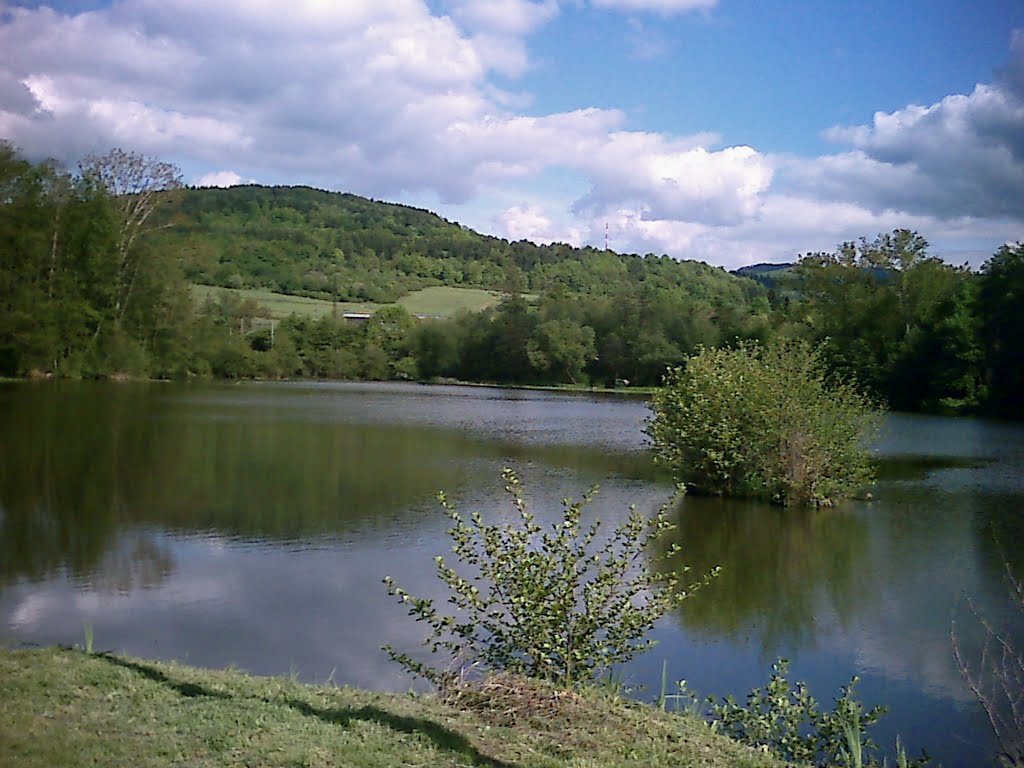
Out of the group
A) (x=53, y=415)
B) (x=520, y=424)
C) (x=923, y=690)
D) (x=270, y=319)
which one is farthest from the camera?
(x=270, y=319)

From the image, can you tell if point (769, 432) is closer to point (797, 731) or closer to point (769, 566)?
point (769, 566)

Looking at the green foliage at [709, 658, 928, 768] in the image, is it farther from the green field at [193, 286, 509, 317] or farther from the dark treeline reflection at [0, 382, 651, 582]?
the green field at [193, 286, 509, 317]

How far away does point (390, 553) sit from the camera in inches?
445

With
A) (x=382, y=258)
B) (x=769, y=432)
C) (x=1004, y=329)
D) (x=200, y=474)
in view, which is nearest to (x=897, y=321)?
(x=1004, y=329)

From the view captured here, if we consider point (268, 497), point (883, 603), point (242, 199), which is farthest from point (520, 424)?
point (242, 199)

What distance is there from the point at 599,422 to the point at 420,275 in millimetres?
63962

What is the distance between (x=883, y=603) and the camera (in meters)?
9.73

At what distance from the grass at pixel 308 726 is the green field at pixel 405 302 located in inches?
2401

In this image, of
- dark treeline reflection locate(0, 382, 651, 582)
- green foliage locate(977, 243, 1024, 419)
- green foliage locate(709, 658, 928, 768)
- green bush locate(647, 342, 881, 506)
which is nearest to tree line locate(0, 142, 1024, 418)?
green foliage locate(977, 243, 1024, 419)

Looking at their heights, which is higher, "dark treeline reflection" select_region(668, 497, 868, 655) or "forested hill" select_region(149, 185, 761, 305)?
"forested hill" select_region(149, 185, 761, 305)

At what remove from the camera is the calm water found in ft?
24.8

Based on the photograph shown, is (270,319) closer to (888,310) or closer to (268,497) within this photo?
(888,310)

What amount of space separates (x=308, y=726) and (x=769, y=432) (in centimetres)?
1255

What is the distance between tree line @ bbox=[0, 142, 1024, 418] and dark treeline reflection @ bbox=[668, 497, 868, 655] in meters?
9.96
